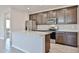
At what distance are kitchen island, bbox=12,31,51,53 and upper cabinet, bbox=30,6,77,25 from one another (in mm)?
309

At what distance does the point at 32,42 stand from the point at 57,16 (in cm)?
81

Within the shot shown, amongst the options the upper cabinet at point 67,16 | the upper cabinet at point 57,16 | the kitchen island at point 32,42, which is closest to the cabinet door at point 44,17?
the upper cabinet at point 57,16

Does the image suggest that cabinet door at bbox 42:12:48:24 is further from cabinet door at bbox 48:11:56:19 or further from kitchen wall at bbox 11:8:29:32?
kitchen wall at bbox 11:8:29:32

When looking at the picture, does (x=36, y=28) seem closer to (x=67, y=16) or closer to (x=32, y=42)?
(x=32, y=42)

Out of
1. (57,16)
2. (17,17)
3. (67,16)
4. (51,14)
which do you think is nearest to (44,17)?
(51,14)

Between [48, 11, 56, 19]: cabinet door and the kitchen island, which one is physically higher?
[48, 11, 56, 19]: cabinet door

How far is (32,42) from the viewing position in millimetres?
2086

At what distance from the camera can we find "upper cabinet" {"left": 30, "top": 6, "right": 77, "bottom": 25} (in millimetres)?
1989

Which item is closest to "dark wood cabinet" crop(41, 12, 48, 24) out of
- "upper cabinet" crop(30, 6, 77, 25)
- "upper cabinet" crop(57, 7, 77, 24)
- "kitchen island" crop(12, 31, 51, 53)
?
"upper cabinet" crop(30, 6, 77, 25)
